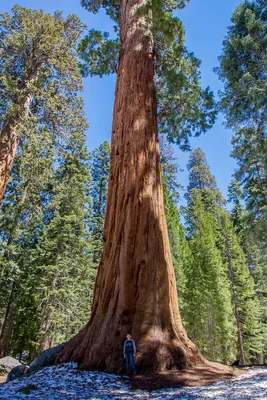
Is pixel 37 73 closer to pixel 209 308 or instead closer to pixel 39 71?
pixel 39 71

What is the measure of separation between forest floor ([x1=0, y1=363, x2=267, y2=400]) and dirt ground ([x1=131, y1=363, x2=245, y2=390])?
84 mm

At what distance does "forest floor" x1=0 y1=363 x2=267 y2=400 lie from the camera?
11.0ft

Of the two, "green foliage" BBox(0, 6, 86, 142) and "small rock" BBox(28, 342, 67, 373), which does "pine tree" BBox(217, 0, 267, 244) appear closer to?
"green foliage" BBox(0, 6, 86, 142)

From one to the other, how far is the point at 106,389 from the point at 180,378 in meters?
1.10

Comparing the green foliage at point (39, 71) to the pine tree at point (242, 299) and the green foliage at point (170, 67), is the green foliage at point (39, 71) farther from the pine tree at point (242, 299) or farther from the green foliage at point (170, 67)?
the pine tree at point (242, 299)

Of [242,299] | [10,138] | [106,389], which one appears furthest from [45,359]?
[242,299]

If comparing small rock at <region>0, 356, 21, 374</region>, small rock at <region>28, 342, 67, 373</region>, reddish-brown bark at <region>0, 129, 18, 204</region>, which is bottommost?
small rock at <region>0, 356, 21, 374</region>

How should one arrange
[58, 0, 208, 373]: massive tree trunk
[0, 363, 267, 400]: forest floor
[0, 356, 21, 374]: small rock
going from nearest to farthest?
[0, 363, 267, 400]: forest floor < [58, 0, 208, 373]: massive tree trunk < [0, 356, 21, 374]: small rock

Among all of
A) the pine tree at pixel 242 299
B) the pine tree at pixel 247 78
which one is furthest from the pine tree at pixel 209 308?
the pine tree at pixel 247 78

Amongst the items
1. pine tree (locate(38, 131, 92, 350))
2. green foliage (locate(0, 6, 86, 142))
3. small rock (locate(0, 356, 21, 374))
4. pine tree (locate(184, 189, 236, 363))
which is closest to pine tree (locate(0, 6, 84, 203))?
green foliage (locate(0, 6, 86, 142))

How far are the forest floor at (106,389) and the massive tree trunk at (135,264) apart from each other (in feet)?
1.25

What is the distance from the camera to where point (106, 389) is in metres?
3.74

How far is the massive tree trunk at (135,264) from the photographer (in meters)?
4.70

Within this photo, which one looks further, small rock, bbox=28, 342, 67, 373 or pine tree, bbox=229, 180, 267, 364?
pine tree, bbox=229, 180, 267, 364
